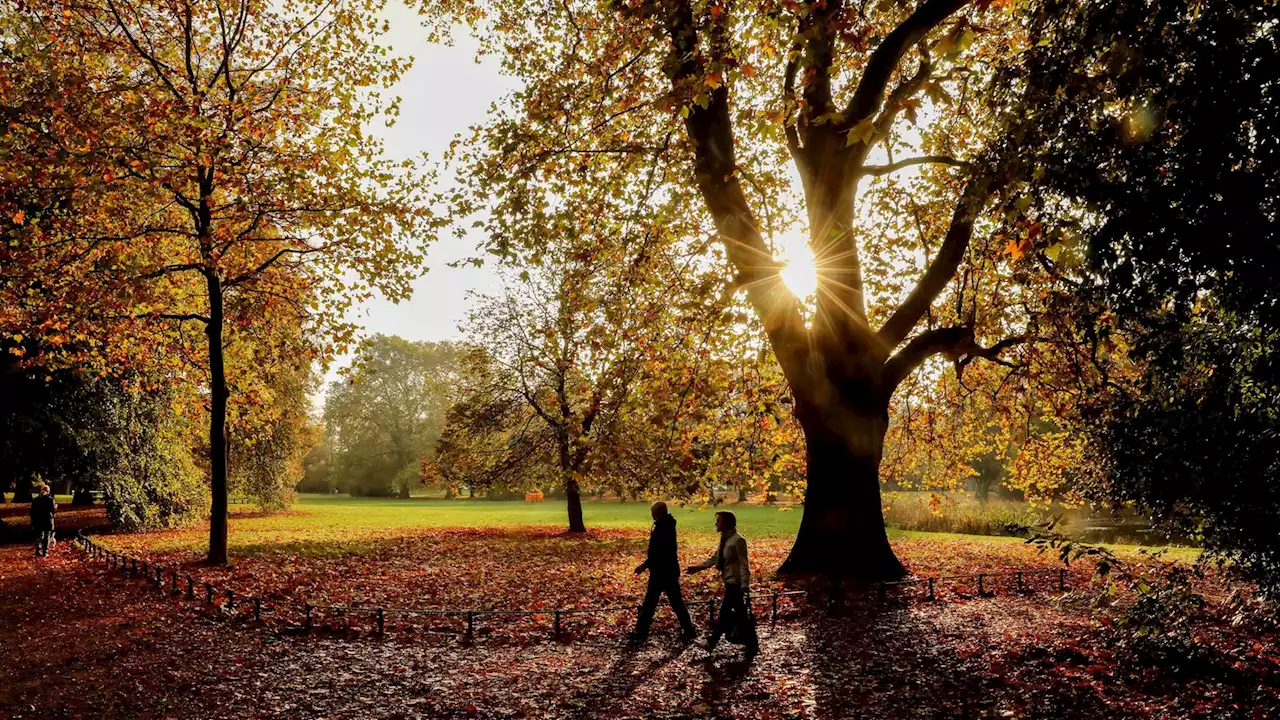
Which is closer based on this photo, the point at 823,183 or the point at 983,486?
the point at 823,183

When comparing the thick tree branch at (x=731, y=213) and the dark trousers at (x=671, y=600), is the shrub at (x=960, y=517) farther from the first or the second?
the dark trousers at (x=671, y=600)

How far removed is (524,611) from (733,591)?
318cm

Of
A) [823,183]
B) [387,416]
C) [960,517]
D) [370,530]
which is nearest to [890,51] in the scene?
[823,183]

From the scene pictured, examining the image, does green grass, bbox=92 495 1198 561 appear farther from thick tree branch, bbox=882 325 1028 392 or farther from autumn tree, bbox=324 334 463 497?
autumn tree, bbox=324 334 463 497

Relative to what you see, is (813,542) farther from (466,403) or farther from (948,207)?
(466,403)

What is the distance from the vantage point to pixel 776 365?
17531 millimetres

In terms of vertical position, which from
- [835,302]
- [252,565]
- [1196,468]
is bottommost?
[252,565]

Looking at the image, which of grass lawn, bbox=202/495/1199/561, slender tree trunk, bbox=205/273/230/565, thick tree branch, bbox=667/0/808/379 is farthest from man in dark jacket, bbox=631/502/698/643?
slender tree trunk, bbox=205/273/230/565

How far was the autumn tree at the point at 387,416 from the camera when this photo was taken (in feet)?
239

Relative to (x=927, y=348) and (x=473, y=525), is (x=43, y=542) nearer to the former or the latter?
(x=473, y=525)

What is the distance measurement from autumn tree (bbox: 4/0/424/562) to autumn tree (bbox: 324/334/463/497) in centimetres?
5345

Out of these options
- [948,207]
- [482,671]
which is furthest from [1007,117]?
[948,207]

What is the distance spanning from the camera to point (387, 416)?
73938mm

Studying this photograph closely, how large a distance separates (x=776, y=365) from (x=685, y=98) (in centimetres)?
1010
